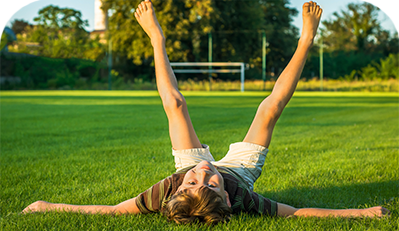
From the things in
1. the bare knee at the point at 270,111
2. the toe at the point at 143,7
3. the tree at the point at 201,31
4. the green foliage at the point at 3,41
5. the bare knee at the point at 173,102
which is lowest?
the bare knee at the point at 270,111

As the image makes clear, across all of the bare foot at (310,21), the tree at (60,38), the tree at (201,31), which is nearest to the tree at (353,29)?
the tree at (201,31)

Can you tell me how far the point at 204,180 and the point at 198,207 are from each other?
144 mm

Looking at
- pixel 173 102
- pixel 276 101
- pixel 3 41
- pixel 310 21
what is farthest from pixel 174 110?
pixel 3 41

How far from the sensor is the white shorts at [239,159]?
2.38 m

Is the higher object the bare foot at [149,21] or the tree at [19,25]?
the tree at [19,25]

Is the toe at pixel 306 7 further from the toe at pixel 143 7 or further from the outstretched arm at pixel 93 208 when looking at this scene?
the outstretched arm at pixel 93 208

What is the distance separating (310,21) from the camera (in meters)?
2.80

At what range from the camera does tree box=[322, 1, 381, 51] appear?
125ft

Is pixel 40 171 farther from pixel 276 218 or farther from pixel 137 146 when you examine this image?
pixel 276 218

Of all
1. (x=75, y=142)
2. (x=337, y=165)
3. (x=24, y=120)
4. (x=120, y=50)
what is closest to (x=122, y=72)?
(x=120, y=50)

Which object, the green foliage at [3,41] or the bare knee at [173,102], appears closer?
the bare knee at [173,102]

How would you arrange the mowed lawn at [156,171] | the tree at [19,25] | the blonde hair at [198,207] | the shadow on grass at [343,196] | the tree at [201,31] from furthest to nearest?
the tree at [201,31]
the tree at [19,25]
the shadow on grass at [343,196]
the mowed lawn at [156,171]
the blonde hair at [198,207]

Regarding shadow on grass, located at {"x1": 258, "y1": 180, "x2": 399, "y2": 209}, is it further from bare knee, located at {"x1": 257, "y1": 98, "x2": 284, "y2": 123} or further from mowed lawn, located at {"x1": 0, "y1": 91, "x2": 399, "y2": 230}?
bare knee, located at {"x1": 257, "y1": 98, "x2": 284, "y2": 123}

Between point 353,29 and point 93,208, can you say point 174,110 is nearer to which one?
point 93,208
